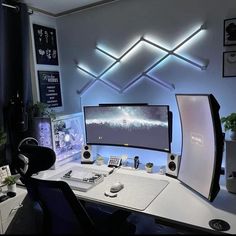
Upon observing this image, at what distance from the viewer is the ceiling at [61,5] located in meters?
2.23

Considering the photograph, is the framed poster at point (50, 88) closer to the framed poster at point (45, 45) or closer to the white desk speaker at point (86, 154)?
the framed poster at point (45, 45)

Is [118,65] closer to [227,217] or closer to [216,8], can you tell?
→ [216,8]

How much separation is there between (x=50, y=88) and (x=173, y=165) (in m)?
1.46

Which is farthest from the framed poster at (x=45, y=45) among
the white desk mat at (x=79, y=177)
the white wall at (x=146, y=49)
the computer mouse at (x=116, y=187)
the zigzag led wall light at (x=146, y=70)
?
the computer mouse at (x=116, y=187)

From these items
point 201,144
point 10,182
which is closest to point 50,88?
point 10,182

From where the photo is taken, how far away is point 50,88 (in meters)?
2.56

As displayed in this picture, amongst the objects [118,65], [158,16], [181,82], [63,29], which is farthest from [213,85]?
[63,29]

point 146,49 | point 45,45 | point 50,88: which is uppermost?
point 45,45

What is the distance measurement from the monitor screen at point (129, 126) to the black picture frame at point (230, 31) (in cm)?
66

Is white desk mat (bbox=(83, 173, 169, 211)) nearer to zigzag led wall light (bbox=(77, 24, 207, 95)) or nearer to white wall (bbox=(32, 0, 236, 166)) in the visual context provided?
white wall (bbox=(32, 0, 236, 166))

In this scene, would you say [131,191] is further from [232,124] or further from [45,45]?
[45,45]

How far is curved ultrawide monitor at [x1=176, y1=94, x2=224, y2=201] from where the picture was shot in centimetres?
146

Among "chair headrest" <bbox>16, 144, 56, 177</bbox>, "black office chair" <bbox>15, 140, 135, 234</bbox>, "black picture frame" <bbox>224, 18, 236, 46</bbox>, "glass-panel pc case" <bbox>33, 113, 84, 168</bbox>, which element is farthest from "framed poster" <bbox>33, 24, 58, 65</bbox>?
"black picture frame" <bbox>224, 18, 236, 46</bbox>

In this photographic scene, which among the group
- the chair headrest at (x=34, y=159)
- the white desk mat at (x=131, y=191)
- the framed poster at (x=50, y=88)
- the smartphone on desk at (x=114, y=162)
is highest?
the framed poster at (x=50, y=88)
